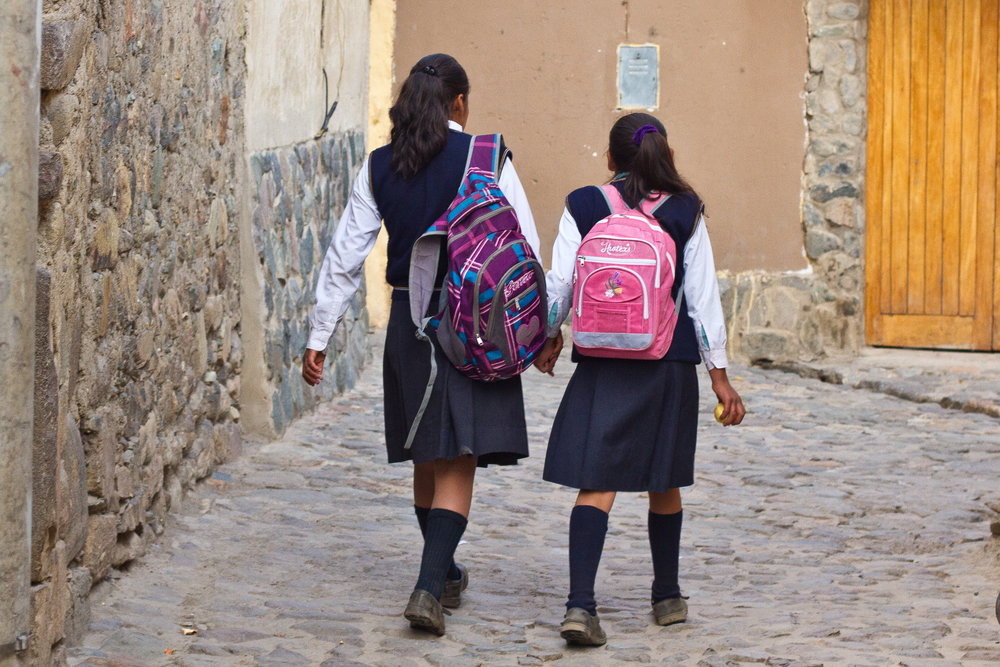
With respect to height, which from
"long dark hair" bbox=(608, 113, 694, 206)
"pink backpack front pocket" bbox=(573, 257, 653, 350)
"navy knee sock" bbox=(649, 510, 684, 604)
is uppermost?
"long dark hair" bbox=(608, 113, 694, 206)

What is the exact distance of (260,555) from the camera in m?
4.62

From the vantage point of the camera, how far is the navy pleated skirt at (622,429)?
12.2ft

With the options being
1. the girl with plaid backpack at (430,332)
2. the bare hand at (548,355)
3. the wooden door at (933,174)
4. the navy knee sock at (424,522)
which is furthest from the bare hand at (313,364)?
the wooden door at (933,174)

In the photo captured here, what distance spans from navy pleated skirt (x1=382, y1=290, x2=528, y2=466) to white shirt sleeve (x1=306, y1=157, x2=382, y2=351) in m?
0.16

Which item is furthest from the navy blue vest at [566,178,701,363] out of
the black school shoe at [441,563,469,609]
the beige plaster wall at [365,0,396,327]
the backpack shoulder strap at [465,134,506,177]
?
the beige plaster wall at [365,0,396,327]

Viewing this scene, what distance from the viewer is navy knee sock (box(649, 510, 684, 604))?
12.9ft

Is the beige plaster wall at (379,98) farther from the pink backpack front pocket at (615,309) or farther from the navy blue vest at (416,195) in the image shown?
the pink backpack front pocket at (615,309)

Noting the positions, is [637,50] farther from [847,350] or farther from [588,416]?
[588,416]

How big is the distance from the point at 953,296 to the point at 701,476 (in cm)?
418

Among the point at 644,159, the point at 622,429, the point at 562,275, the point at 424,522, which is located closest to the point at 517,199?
the point at 562,275

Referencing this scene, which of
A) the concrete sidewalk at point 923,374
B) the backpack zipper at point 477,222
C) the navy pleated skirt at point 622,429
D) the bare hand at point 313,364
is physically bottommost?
the concrete sidewalk at point 923,374

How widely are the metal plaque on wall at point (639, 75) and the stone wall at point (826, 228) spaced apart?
110 centimetres

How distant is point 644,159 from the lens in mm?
3771

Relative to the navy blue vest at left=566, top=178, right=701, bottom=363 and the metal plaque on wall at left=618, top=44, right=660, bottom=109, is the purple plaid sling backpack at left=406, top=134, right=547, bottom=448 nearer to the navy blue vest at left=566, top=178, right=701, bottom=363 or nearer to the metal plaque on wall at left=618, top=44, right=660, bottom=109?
the navy blue vest at left=566, top=178, right=701, bottom=363
